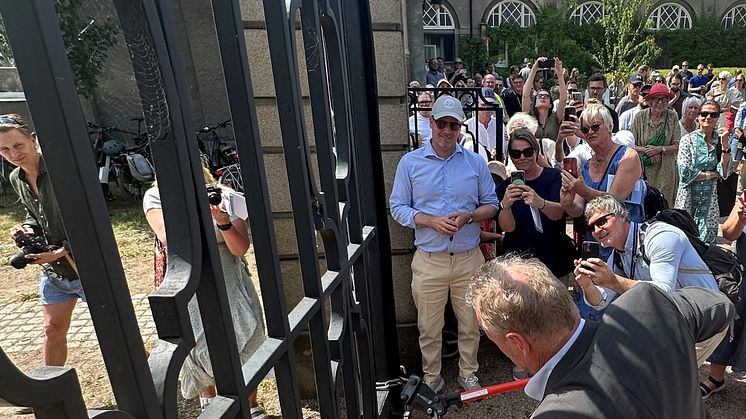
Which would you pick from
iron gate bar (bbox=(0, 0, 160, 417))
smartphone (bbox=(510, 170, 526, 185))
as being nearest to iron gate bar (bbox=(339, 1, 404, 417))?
smartphone (bbox=(510, 170, 526, 185))

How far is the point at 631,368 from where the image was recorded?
4.54ft

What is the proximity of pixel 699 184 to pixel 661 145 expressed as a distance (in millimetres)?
613

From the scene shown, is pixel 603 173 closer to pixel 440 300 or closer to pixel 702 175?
pixel 440 300

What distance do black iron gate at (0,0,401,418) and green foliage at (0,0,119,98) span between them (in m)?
0.20

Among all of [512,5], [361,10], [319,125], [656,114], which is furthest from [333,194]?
[512,5]

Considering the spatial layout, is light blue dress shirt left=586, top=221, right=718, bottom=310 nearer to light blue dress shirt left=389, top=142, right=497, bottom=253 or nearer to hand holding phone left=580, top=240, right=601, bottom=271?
hand holding phone left=580, top=240, right=601, bottom=271

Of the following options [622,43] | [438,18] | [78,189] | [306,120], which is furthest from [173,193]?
[438,18]

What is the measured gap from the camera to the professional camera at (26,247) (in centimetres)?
252

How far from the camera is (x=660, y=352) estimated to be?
145 cm

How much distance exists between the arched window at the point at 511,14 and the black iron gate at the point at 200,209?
102 feet

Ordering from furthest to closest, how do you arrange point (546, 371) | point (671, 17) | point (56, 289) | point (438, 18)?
point (671, 17) → point (438, 18) → point (56, 289) → point (546, 371)

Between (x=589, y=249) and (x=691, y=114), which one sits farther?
(x=691, y=114)

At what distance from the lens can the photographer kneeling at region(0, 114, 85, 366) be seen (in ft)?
8.48

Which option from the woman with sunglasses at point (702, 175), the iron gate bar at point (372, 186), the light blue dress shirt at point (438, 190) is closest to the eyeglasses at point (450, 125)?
the light blue dress shirt at point (438, 190)
